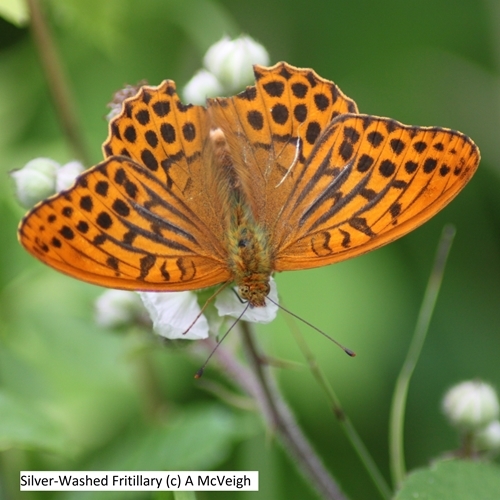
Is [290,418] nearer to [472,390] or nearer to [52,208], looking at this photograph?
[472,390]

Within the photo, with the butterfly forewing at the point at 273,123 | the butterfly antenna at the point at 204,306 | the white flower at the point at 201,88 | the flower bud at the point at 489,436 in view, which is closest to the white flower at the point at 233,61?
the white flower at the point at 201,88

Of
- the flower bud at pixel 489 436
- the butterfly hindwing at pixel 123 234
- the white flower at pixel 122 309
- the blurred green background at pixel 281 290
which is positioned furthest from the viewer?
the blurred green background at pixel 281 290

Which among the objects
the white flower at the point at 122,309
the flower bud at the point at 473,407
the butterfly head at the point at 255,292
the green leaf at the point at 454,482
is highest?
the white flower at the point at 122,309

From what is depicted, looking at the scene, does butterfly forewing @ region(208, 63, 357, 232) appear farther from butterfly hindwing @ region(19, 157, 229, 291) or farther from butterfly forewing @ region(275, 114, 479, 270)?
butterfly hindwing @ region(19, 157, 229, 291)

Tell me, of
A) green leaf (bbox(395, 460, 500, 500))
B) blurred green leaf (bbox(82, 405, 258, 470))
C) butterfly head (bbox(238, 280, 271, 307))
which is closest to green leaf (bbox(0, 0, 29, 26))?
butterfly head (bbox(238, 280, 271, 307))

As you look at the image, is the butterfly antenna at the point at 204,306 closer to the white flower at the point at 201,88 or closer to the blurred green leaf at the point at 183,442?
the blurred green leaf at the point at 183,442

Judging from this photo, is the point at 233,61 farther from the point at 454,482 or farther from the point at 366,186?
the point at 454,482

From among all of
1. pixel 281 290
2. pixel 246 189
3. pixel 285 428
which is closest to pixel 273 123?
pixel 246 189
